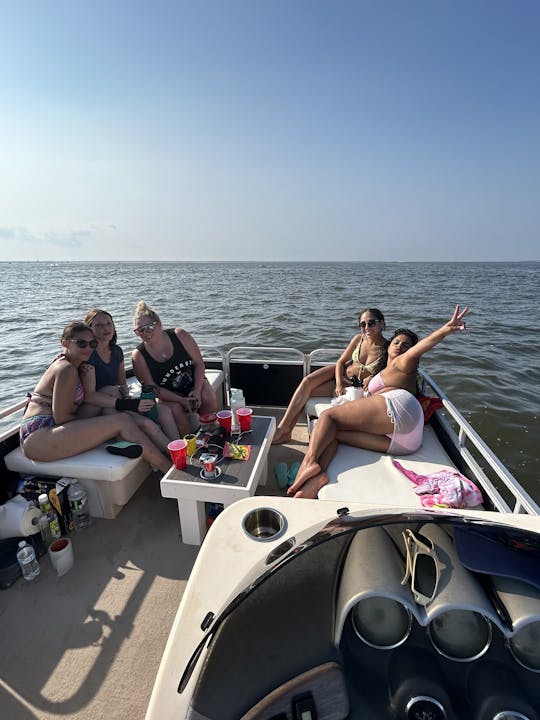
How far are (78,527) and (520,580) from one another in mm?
2956

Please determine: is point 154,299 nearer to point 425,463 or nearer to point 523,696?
point 425,463

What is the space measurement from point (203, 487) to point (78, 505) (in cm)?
113

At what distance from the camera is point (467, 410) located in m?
6.91

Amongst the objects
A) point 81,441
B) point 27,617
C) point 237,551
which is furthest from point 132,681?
point 81,441

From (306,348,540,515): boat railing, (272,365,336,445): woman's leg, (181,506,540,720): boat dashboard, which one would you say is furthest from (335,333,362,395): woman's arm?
(181,506,540,720): boat dashboard

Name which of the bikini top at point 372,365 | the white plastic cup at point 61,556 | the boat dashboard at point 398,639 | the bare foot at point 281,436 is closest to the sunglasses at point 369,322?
Answer: the bikini top at point 372,365

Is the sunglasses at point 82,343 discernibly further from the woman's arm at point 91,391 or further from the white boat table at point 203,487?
the white boat table at point 203,487

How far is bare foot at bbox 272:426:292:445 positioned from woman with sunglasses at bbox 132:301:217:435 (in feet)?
2.80

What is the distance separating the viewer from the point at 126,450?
279cm

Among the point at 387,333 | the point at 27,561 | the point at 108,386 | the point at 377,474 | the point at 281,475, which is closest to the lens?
the point at 27,561

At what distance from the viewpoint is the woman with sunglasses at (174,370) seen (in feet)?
11.6

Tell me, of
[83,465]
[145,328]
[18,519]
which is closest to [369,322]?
[145,328]

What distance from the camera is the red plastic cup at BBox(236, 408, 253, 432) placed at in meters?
2.95

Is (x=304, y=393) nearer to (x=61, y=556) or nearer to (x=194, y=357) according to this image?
(x=194, y=357)
